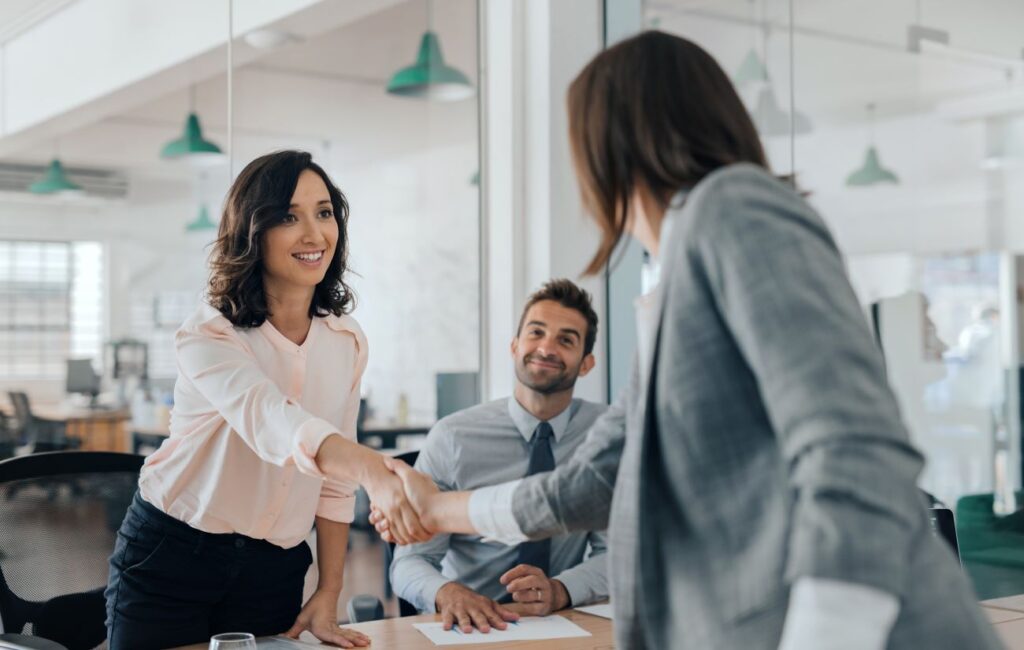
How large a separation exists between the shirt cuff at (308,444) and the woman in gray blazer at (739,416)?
74 centimetres

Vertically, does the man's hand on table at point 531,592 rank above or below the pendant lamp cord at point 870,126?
below

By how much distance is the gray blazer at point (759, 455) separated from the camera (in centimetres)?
88

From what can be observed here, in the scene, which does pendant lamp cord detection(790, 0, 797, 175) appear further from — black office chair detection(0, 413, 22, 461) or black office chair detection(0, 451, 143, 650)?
black office chair detection(0, 413, 22, 461)

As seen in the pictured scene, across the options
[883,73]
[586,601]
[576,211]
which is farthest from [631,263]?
[586,601]

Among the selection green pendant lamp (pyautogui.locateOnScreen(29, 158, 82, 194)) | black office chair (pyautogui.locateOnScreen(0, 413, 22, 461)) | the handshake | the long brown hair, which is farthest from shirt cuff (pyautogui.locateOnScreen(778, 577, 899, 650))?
black office chair (pyautogui.locateOnScreen(0, 413, 22, 461))

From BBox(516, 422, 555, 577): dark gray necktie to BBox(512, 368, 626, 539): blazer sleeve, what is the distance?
1287mm

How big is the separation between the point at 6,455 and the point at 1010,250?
3.88m

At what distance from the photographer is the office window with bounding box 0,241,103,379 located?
14.0 feet

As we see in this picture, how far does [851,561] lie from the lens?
2.82 ft

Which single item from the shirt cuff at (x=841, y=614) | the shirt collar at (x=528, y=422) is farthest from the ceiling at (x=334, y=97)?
the shirt cuff at (x=841, y=614)

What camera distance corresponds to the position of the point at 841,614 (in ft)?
2.84

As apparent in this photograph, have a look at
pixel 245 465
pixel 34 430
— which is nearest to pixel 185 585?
pixel 245 465

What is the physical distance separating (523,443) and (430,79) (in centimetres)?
169

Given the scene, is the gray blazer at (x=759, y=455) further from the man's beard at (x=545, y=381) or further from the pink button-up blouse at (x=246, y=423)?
the man's beard at (x=545, y=381)
